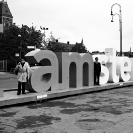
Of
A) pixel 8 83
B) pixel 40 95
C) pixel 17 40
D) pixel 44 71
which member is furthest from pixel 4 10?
pixel 40 95

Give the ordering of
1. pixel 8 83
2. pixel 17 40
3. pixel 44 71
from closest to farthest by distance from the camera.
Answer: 1. pixel 44 71
2. pixel 8 83
3. pixel 17 40

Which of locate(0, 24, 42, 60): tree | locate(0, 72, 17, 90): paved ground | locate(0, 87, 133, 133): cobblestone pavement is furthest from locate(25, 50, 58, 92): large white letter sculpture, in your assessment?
locate(0, 24, 42, 60): tree

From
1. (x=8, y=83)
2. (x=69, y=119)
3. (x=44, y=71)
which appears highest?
(x=44, y=71)

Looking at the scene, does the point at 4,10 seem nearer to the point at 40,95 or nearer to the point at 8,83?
the point at 8,83

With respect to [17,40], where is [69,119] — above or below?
below

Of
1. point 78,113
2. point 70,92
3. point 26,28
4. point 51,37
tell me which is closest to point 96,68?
point 70,92

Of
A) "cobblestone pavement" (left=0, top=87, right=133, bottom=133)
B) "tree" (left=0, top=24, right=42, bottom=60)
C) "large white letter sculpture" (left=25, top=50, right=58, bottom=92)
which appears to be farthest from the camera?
"tree" (left=0, top=24, right=42, bottom=60)

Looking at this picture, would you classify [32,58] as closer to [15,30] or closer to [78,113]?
[78,113]

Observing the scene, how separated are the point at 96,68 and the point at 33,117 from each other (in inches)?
316

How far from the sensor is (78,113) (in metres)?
7.66

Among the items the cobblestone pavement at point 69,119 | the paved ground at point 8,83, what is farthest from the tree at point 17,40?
the cobblestone pavement at point 69,119

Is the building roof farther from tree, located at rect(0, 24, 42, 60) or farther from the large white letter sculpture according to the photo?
the large white letter sculpture

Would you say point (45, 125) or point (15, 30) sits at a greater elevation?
point (15, 30)

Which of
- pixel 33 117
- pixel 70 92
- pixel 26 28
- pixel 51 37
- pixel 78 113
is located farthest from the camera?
pixel 51 37
